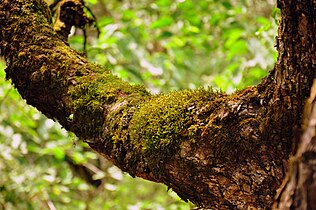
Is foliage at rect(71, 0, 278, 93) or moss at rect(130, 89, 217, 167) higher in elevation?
foliage at rect(71, 0, 278, 93)

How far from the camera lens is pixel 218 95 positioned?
121 centimetres

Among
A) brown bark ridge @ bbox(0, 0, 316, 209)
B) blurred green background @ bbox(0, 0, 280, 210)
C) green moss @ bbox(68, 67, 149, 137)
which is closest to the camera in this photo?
brown bark ridge @ bbox(0, 0, 316, 209)

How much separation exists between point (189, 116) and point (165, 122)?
0.07m

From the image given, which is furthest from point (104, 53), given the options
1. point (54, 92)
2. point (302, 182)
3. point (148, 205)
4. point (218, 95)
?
point (302, 182)

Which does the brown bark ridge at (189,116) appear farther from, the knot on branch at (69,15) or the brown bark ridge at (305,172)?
the brown bark ridge at (305,172)

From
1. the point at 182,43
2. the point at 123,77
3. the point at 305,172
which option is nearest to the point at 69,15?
the point at 123,77

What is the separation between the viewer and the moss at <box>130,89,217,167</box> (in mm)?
1152

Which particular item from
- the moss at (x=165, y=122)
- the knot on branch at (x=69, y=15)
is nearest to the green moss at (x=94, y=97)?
the moss at (x=165, y=122)

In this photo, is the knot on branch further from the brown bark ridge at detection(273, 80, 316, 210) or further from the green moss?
the brown bark ridge at detection(273, 80, 316, 210)

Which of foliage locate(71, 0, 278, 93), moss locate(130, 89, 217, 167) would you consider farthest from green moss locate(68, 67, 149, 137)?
foliage locate(71, 0, 278, 93)

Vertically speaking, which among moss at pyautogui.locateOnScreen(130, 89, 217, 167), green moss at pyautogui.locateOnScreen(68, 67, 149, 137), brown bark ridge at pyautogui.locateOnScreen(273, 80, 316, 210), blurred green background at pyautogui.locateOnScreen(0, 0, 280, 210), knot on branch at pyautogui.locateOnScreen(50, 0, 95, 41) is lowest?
brown bark ridge at pyautogui.locateOnScreen(273, 80, 316, 210)

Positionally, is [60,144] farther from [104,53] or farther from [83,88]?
[83,88]

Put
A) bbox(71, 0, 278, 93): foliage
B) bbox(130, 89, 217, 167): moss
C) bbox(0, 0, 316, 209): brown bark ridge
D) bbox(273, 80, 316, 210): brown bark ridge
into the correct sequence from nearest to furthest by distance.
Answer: bbox(273, 80, 316, 210): brown bark ridge, bbox(0, 0, 316, 209): brown bark ridge, bbox(130, 89, 217, 167): moss, bbox(71, 0, 278, 93): foliage

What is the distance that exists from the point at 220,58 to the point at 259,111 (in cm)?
426
